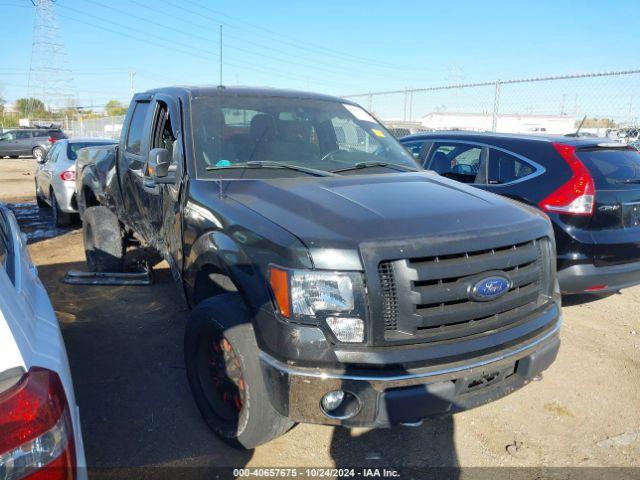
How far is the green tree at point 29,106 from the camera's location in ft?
233

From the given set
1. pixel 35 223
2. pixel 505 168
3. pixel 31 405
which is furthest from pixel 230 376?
pixel 35 223

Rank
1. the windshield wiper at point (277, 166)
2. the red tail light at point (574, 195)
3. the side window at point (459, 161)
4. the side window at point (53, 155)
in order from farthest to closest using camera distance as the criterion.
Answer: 1. the side window at point (53, 155)
2. the side window at point (459, 161)
3. the red tail light at point (574, 195)
4. the windshield wiper at point (277, 166)

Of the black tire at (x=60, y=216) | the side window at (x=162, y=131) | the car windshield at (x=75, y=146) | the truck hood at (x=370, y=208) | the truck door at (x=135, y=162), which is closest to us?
the truck hood at (x=370, y=208)

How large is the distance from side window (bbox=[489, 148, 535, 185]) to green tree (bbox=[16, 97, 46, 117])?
76.1 meters

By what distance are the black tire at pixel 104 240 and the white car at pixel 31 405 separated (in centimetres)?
425

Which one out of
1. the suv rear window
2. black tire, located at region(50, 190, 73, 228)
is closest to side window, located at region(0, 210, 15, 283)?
the suv rear window

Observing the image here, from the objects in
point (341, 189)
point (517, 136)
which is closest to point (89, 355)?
point (341, 189)

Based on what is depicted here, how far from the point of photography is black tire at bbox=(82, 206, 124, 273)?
5.62m

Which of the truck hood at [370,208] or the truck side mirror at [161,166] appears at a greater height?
the truck side mirror at [161,166]

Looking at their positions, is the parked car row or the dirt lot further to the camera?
the dirt lot

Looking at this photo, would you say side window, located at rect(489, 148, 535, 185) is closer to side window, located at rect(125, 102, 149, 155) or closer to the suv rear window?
the suv rear window

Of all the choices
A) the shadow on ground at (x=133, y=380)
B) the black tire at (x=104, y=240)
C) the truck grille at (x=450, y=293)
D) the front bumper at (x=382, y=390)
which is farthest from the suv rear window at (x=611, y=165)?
the black tire at (x=104, y=240)

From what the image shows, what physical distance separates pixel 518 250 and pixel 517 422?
1332 millimetres

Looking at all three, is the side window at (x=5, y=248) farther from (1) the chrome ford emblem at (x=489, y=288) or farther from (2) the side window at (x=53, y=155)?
(2) the side window at (x=53, y=155)
